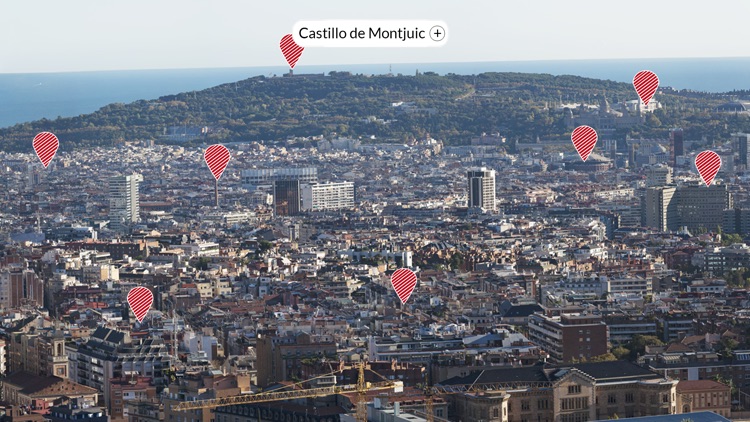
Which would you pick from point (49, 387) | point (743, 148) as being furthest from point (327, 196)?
point (49, 387)

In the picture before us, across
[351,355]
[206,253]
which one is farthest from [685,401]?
[206,253]

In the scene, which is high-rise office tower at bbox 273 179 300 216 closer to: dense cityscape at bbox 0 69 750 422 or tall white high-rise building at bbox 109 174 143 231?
dense cityscape at bbox 0 69 750 422

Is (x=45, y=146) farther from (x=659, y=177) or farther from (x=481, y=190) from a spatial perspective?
(x=659, y=177)

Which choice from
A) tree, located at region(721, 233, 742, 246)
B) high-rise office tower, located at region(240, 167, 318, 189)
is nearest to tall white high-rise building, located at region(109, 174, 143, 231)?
high-rise office tower, located at region(240, 167, 318, 189)

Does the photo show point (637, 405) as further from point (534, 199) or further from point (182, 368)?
point (534, 199)

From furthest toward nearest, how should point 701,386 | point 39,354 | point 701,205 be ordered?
point 701,205, point 39,354, point 701,386
